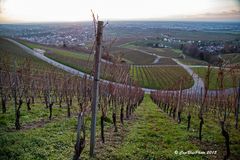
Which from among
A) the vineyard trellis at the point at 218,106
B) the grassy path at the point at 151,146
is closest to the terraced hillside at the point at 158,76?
the vineyard trellis at the point at 218,106

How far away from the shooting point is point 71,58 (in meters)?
40.6

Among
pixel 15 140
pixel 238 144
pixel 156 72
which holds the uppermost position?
pixel 15 140

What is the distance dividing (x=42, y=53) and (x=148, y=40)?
19.3m

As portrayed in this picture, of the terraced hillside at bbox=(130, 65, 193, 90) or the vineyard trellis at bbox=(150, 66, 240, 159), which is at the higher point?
the vineyard trellis at bbox=(150, 66, 240, 159)

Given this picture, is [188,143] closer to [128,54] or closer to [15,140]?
[15,140]

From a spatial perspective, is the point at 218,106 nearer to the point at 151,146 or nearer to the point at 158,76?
the point at 151,146

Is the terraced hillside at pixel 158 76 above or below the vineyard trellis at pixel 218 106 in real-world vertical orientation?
below

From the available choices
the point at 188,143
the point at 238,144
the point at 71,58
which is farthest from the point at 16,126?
the point at 71,58

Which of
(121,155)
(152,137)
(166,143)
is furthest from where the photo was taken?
(152,137)

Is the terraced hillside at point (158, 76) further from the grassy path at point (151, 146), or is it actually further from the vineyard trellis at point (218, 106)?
the grassy path at point (151, 146)

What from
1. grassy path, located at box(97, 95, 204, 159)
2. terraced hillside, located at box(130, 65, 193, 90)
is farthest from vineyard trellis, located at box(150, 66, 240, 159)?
terraced hillside, located at box(130, 65, 193, 90)

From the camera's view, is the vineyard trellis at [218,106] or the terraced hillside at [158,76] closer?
the vineyard trellis at [218,106]

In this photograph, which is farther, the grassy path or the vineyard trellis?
the vineyard trellis

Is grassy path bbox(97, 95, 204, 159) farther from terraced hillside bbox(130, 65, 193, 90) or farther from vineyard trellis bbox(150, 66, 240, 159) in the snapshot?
terraced hillside bbox(130, 65, 193, 90)
